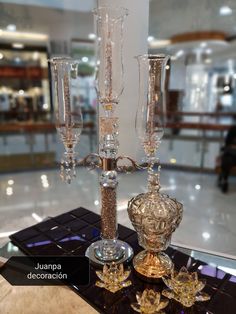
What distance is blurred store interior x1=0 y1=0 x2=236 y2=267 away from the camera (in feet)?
10.0

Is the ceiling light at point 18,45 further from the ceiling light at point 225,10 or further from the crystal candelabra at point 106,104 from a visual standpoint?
the crystal candelabra at point 106,104

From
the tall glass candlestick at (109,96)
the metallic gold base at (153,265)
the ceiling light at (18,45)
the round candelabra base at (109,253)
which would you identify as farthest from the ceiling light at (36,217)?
the ceiling light at (18,45)

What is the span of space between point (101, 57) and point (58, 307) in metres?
1.06

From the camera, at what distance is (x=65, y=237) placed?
4.97 feet

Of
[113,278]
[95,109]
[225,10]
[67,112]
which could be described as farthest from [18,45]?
[113,278]

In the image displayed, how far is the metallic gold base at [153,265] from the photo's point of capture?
3.75 feet

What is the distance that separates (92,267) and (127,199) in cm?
185

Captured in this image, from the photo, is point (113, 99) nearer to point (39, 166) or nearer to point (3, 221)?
point (3, 221)

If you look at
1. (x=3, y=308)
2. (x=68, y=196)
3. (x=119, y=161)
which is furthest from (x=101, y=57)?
(x=68, y=196)

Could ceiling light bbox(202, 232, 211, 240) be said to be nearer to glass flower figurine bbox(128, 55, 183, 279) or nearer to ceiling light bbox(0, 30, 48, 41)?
glass flower figurine bbox(128, 55, 183, 279)

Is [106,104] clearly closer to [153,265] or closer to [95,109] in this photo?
[153,265]

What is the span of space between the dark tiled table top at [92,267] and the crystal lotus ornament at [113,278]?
0.02m

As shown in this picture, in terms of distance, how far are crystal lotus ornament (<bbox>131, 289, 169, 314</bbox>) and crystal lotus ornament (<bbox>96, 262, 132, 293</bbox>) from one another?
0.35ft

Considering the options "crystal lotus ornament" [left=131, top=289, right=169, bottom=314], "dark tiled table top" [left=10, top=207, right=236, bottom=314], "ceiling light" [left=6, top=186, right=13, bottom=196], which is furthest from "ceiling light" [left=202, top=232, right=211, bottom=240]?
"ceiling light" [left=6, top=186, right=13, bottom=196]
